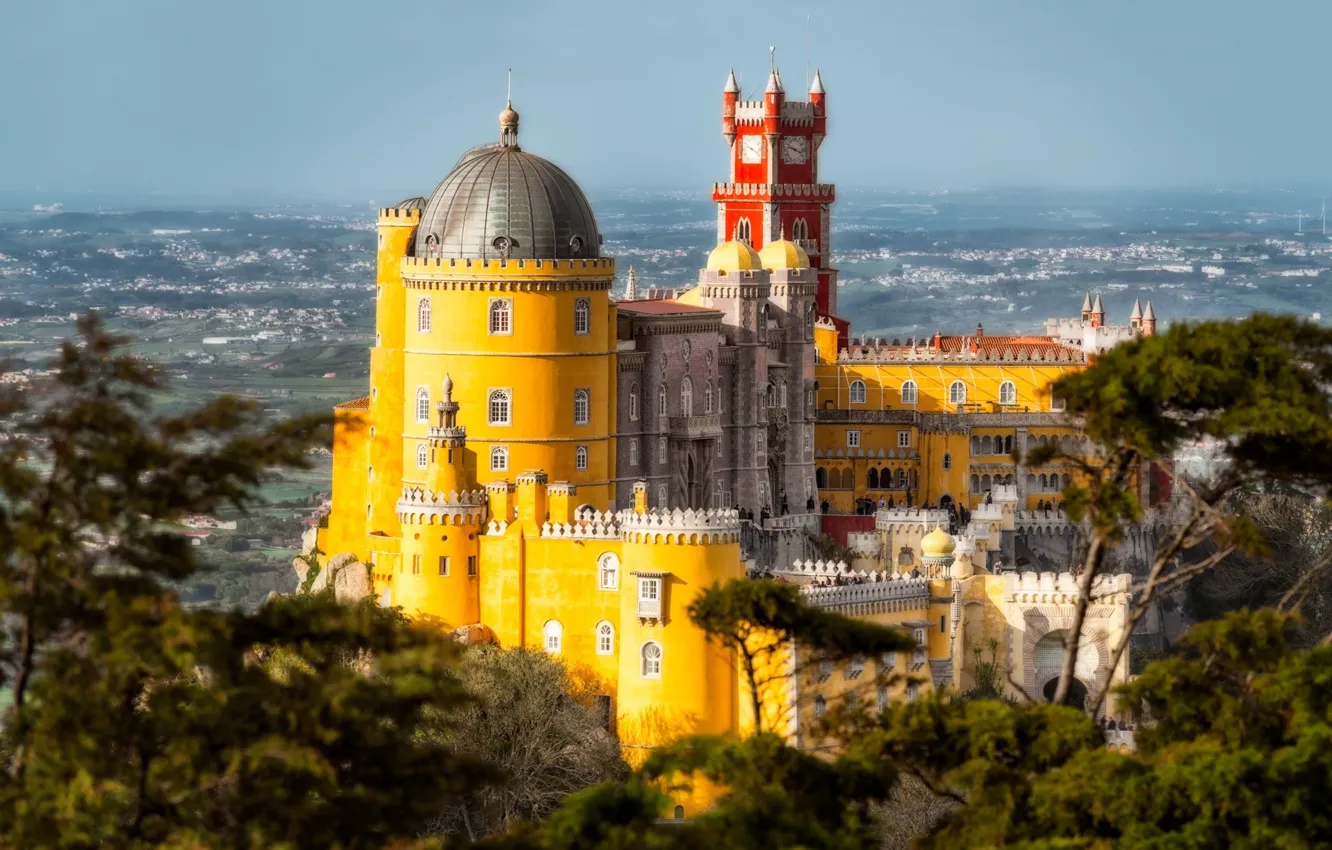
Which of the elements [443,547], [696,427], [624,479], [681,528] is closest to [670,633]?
[681,528]

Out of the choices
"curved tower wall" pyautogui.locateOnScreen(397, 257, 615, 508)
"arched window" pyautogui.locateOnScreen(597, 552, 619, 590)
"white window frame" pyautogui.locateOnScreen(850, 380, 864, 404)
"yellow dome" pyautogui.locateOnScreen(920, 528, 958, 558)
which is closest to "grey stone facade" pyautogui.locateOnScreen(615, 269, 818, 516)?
"curved tower wall" pyautogui.locateOnScreen(397, 257, 615, 508)

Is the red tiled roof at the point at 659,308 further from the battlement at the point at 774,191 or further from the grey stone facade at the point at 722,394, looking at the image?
the battlement at the point at 774,191

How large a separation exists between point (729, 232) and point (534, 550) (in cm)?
4105

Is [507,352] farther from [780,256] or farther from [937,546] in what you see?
[780,256]

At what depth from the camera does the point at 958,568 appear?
94688mm

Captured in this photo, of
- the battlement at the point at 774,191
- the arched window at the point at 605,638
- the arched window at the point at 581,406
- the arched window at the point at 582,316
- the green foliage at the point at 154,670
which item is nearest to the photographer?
the green foliage at the point at 154,670

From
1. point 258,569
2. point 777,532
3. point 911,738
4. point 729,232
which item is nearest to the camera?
point 911,738

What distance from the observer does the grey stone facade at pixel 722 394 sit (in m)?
96.8

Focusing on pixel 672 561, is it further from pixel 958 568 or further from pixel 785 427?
pixel 785 427

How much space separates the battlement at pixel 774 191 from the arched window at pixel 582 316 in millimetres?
32146

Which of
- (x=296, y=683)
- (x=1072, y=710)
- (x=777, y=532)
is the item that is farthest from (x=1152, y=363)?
(x=777, y=532)

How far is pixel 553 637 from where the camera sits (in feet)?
285

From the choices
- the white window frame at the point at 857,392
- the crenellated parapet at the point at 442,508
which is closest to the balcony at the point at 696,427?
the crenellated parapet at the point at 442,508

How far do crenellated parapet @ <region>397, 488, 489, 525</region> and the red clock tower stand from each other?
126 feet
